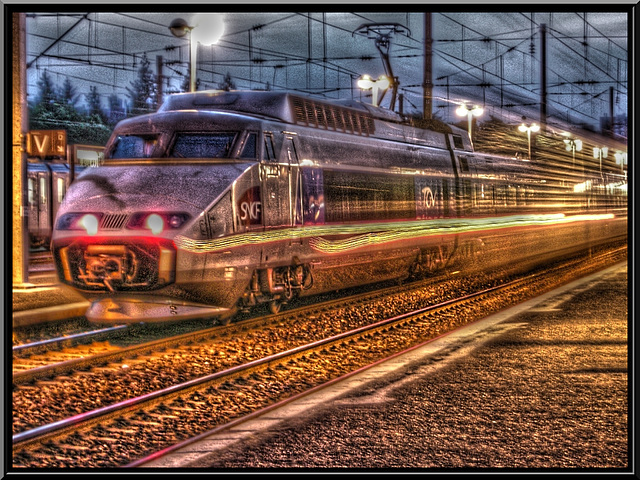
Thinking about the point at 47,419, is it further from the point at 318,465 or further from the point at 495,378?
the point at 495,378

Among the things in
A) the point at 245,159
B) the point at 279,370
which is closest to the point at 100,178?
the point at 245,159

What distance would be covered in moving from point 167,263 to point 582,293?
917 cm

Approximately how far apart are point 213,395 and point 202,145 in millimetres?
4349

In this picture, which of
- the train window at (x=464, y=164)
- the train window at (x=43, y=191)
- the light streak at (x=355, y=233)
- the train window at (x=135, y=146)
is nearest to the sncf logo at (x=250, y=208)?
the light streak at (x=355, y=233)

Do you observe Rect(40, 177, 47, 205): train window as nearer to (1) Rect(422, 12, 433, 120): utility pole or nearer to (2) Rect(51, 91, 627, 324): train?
(1) Rect(422, 12, 433, 120): utility pole

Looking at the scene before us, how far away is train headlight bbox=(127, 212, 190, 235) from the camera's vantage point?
9898 millimetres

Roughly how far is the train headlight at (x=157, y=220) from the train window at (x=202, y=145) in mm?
1355

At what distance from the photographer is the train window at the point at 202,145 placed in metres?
11.1

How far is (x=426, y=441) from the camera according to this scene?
618cm

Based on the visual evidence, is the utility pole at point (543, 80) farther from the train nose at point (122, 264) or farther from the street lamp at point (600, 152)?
the train nose at point (122, 264)

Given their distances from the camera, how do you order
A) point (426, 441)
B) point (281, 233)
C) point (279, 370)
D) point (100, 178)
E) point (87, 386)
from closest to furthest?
point (426, 441) → point (87, 386) → point (279, 370) → point (100, 178) → point (281, 233)

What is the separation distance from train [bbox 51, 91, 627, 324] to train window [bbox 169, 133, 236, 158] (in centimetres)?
2

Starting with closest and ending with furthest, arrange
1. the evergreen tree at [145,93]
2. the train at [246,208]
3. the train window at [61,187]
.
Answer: the train at [246,208]
the train window at [61,187]
the evergreen tree at [145,93]

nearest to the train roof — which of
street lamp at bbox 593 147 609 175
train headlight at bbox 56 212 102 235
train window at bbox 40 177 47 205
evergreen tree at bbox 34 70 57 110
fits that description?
train headlight at bbox 56 212 102 235
